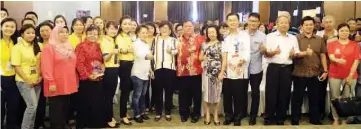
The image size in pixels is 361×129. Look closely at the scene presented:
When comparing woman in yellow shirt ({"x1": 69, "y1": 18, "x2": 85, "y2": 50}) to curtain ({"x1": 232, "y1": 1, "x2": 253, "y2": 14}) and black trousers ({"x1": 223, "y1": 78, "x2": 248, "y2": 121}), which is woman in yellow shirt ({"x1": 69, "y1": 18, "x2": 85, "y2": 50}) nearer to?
black trousers ({"x1": 223, "y1": 78, "x2": 248, "y2": 121})

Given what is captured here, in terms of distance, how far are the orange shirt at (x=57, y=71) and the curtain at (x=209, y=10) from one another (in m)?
10.7

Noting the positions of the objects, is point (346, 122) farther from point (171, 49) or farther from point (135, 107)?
point (135, 107)

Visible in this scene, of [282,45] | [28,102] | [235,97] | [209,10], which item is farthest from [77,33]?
[209,10]

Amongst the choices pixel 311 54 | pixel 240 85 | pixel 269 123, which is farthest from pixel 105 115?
pixel 311 54

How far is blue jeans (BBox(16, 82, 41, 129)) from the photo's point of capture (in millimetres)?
3535

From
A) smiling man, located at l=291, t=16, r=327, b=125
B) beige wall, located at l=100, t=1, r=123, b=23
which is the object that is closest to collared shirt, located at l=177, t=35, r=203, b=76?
smiling man, located at l=291, t=16, r=327, b=125

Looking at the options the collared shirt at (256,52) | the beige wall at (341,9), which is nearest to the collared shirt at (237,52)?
the collared shirt at (256,52)

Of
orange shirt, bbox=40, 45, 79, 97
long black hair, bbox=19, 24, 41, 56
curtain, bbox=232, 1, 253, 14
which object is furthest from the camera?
curtain, bbox=232, 1, 253, 14

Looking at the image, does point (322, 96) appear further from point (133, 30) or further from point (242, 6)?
point (242, 6)

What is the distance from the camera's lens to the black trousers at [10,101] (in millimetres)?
3609

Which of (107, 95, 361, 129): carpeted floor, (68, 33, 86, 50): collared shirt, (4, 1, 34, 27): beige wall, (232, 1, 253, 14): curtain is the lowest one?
(107, 95, 361, 129): carpeted floor

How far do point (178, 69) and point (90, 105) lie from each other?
1079 mm

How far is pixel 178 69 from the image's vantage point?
4273mm

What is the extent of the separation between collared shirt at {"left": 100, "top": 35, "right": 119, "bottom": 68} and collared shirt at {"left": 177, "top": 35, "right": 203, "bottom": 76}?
74 cm
